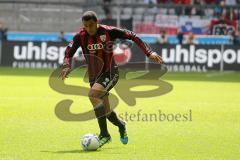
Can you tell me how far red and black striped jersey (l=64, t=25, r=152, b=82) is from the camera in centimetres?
1139

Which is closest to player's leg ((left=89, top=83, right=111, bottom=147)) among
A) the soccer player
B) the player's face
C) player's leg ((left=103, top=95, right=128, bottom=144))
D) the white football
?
the soccer player

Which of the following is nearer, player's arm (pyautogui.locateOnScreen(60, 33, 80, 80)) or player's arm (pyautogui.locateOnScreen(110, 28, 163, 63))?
player's arm (pyautogui.locateOnScreen(60, 33, 80, 80))

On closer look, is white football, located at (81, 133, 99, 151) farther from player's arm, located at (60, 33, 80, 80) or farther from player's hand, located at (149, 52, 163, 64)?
player's hand, located at (149, 52, 163, 64)

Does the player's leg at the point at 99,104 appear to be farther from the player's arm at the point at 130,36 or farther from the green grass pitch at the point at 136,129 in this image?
the player's arm at the point at 130,36

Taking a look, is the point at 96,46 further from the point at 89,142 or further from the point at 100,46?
the point at 89,142

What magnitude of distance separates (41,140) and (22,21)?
26.4 meters

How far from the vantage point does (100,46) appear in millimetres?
11406

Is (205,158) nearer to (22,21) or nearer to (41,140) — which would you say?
(41,140)

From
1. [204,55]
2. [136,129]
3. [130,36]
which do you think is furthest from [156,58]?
[204,55]

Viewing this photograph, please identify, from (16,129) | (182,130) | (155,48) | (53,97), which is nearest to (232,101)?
(53,97)

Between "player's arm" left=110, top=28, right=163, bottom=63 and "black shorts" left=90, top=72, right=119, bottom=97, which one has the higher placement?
"player's arm" left=110, top=28, right=163, bottom=63
